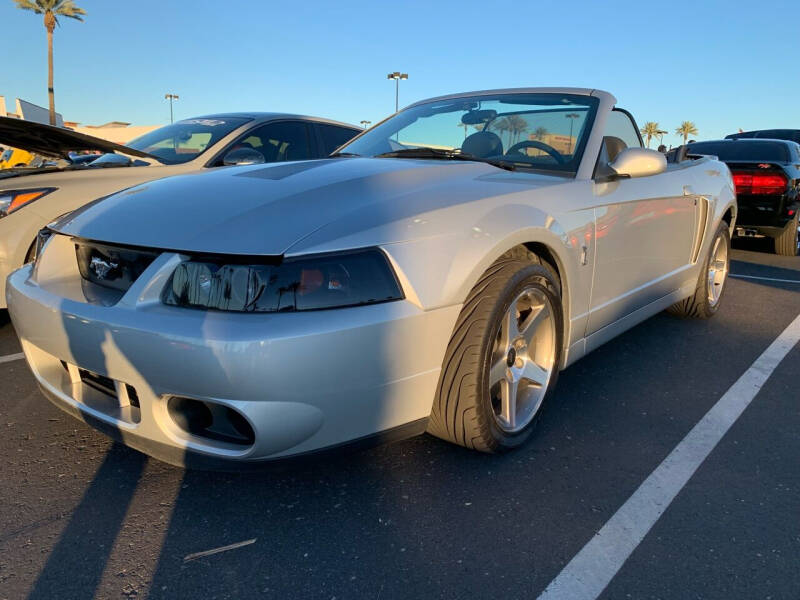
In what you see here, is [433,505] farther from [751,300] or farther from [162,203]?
[751,300]

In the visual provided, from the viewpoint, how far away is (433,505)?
6.87 ft

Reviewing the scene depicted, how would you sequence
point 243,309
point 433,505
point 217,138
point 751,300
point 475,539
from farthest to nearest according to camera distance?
point 751,300, point 217,138, point 433,505, point 475,539, point 243,309

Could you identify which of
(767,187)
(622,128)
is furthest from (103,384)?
(767,187)

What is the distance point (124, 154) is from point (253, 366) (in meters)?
3.42

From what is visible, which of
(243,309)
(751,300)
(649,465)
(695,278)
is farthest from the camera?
(751,300)

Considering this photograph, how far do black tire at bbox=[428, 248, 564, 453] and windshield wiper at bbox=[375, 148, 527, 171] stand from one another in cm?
65

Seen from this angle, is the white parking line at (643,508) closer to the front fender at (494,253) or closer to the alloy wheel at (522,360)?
the alloy wheel at (522,360)

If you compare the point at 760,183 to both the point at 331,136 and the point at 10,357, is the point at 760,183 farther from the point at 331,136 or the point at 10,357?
the point at 10,357

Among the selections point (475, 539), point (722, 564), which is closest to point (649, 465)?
point (722, 564)

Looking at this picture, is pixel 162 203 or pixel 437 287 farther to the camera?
pixel 162 203

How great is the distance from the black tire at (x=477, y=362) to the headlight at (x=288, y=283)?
0.39 m

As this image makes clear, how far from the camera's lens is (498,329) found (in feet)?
7.27

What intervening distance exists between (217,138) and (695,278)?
372 cm

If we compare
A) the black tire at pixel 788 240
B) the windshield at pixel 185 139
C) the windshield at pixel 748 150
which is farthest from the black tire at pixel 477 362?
the black tire at pixel 788 240
